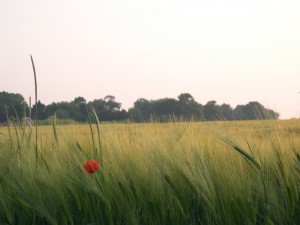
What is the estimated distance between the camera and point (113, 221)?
1460 mm

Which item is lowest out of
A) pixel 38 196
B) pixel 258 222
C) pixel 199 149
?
pixel 258 222

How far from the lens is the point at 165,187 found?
4.75 feet

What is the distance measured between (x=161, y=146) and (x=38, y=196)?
1.54 feet

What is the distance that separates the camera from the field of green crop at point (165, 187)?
137 centimetres

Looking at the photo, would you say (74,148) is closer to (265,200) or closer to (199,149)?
(199,149)

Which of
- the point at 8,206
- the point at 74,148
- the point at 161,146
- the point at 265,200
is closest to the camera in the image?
the point at 265,200

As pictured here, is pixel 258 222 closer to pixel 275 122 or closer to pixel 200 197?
pixel 200 197

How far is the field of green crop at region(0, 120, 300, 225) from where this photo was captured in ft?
4.48

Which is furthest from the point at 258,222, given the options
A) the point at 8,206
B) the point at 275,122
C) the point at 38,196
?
the point at 8,206

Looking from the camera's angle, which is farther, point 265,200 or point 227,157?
point 227,157

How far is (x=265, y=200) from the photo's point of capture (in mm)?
1378

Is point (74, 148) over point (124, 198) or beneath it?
over

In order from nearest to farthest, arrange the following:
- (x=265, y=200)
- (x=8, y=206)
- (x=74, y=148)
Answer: (x=265, y=200)
(x=8, y=206)
(x=74, y=148)

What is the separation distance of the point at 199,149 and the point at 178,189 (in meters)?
0.19
